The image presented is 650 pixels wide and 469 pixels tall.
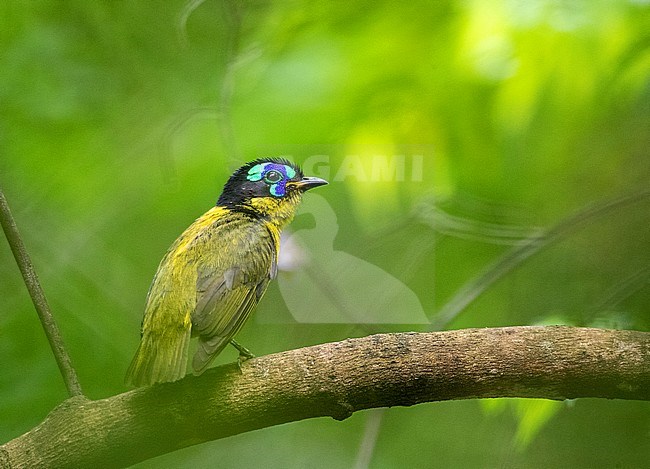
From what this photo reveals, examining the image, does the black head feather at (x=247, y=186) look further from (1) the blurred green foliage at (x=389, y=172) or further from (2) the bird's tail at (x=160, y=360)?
(2) the bird's tail at (x=160, y=360)

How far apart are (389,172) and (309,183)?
0.19 metres

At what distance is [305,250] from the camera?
1592 millimetres

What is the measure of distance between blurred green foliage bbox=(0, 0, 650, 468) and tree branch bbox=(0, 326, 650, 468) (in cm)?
24

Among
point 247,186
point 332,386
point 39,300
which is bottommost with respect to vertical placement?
point 332,386

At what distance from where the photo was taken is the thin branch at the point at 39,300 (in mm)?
1416

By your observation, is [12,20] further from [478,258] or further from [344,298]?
[478,258]

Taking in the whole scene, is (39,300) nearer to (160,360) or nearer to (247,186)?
(160,360)

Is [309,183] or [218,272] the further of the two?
[309,183]

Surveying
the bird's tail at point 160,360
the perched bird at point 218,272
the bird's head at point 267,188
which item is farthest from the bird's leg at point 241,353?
the bird's head at point 267,188

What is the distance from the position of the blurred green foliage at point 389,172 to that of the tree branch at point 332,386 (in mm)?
236

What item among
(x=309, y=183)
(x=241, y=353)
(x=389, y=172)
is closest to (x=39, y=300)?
(x=241, y=353)

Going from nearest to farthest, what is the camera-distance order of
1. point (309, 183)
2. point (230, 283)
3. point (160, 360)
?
1. point (160, 360)
2. point (230, 283)
3. point (309, 183)

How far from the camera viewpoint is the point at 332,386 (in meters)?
1.31

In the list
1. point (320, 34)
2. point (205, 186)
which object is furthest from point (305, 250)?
point (320, 34)
